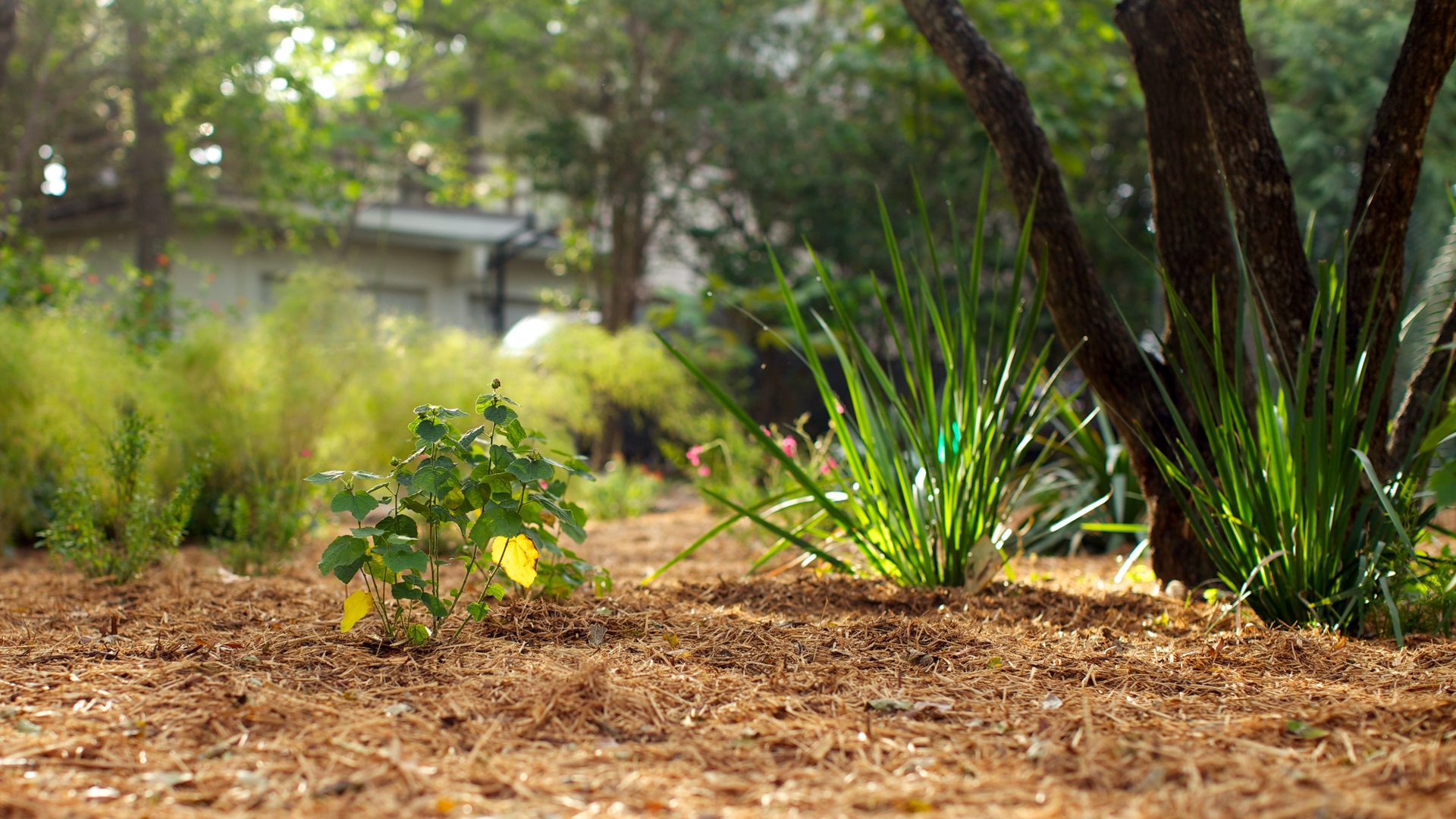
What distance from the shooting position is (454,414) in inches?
65.2

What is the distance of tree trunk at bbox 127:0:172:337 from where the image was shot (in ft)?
19.6

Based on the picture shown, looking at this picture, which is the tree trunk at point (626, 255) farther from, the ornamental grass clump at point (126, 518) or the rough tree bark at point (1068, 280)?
the rough tree bark at point (1068, 280)

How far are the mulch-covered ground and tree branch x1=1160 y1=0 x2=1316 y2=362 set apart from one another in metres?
0.74

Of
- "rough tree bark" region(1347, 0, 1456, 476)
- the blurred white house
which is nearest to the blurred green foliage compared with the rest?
"rough tree bark" region(1347, 0, 1456, 476)

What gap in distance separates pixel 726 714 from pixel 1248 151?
164 cm

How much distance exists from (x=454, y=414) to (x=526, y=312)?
11.5 m

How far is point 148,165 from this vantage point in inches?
258

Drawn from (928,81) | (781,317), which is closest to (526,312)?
(781,317)

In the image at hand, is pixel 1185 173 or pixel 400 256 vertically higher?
pixel 400 256

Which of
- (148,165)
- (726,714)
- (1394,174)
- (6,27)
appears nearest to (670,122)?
(148,165)

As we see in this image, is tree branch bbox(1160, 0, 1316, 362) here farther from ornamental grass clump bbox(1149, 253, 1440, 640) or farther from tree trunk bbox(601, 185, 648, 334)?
tree trunk bbox(601, 185, 648, 334)

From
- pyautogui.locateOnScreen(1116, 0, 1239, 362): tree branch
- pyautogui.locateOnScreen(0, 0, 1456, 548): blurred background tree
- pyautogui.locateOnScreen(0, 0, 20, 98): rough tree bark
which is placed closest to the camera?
pyautogui.locateOnScreen(1116, 0, 1239, 362): tree branch

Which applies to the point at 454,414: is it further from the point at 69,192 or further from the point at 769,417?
the point at 69,192

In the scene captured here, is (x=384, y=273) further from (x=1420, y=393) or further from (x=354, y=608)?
(x=1420, y=393)
